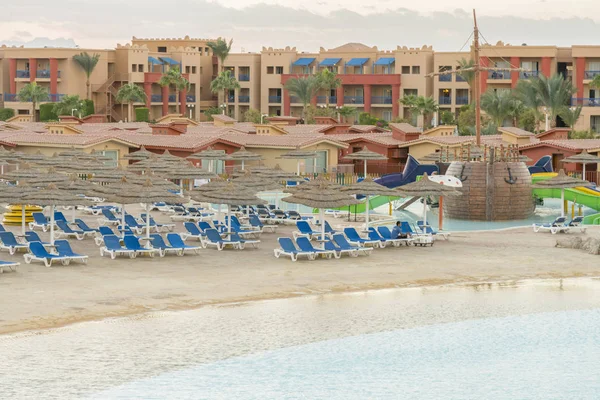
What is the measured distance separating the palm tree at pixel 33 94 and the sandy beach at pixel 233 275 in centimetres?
6130

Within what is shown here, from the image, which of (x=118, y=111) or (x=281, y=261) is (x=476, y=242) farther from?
(x=118, y=111)

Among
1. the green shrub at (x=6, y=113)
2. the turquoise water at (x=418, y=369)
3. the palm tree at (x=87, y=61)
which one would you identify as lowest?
the turquoise water at (x=418, y=369)

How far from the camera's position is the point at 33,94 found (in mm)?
93750

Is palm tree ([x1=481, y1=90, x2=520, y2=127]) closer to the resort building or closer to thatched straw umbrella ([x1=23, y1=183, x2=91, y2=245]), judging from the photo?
the resort building

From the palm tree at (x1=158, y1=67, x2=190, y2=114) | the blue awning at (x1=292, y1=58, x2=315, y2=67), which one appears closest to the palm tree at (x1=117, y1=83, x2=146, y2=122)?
the palm tree at (x1=158, y1=67, x2=190, y2=114)

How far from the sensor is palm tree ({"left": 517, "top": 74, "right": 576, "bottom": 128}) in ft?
249

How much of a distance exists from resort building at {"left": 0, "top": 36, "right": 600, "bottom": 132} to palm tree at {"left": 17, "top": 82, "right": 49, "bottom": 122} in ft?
7.11

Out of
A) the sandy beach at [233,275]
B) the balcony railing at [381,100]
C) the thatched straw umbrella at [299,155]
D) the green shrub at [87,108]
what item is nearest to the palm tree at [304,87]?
the balcony railing at [381,100]

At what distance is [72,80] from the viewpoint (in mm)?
99500

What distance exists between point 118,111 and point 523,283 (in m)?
76.8

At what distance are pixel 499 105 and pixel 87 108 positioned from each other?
35947 mm

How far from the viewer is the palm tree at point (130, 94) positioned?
94.3 meters

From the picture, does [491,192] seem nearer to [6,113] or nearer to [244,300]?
[244,300]

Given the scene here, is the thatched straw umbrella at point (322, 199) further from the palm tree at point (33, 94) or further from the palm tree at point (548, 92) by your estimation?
the palm tree at point (33, 94)
